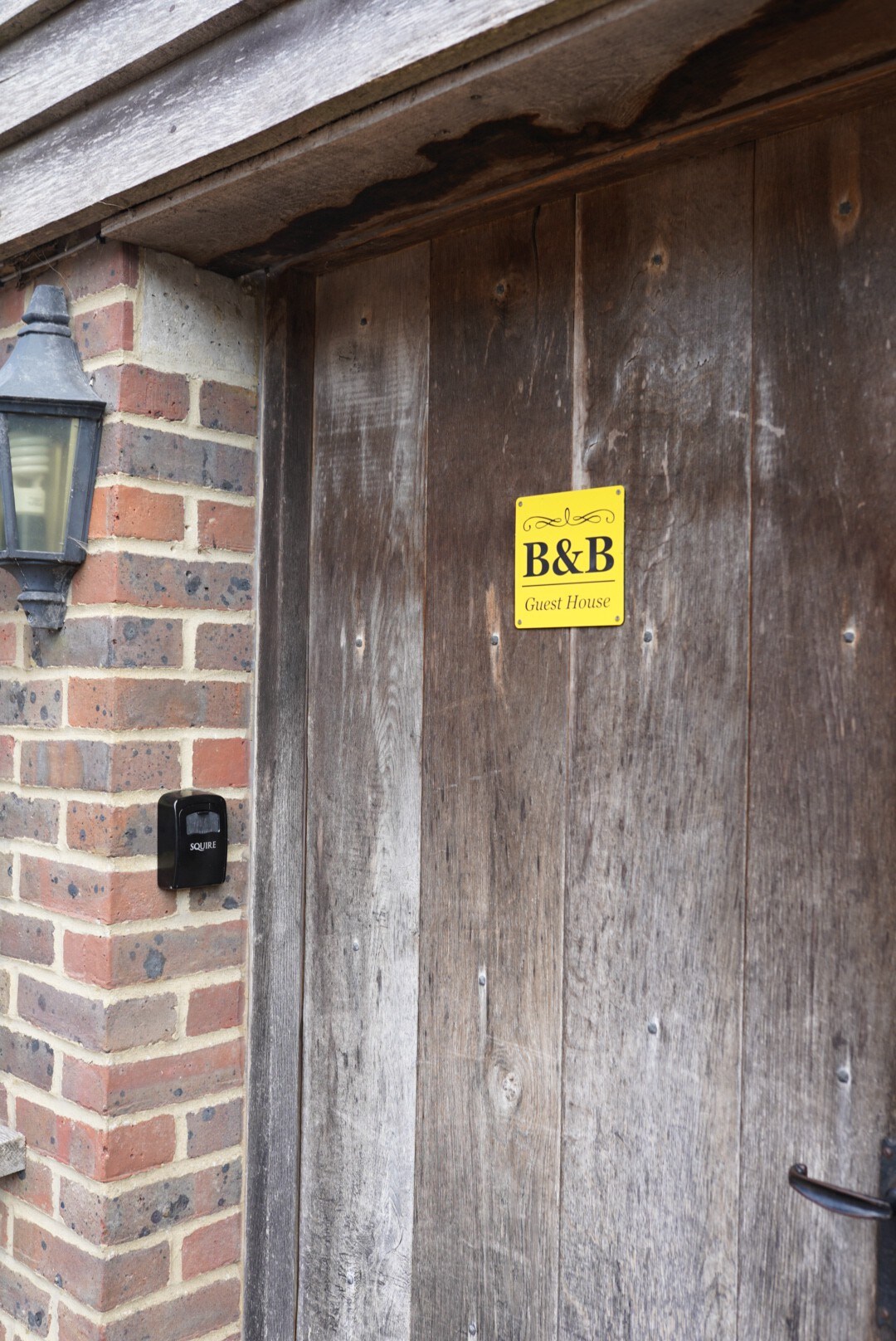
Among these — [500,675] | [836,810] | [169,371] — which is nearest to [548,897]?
[500,675]

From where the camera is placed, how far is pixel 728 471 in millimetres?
1304

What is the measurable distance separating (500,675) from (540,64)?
75 centimetres

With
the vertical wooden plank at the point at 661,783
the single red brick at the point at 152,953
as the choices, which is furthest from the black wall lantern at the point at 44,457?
the vertical wooden plank at the point at 661,783

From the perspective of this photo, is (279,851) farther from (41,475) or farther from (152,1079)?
(41,475)

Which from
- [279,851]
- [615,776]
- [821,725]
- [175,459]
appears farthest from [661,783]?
[175,459]

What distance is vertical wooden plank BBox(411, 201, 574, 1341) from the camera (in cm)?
146

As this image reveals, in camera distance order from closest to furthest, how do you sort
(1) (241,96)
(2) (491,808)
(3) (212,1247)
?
(1) (241,96), (2) (491,808), (3) (212,1247)

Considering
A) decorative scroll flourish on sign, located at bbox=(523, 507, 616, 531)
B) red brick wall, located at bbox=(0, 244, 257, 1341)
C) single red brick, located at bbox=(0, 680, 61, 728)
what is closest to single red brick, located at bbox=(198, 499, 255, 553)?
red brick wall, located at bbox=(0, 244, 257, 1341)

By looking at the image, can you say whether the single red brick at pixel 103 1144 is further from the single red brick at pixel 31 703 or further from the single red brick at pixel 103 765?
the single red brick at pixel 31 703

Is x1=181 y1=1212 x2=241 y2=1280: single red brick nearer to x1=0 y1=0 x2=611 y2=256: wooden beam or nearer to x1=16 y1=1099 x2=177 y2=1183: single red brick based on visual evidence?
x1=16 y1=1099 x2=177 y2=1183: single red brick

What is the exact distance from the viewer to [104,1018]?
1.60 m

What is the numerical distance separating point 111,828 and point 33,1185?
615mm

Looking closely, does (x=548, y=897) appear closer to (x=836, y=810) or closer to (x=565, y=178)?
(x=836, y=810)

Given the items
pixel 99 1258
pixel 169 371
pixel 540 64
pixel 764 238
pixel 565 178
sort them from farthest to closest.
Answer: pixel 169 371 → pixel 99 1258 → pixel 565 178 → pixel 764 238 → pixel 540 64
